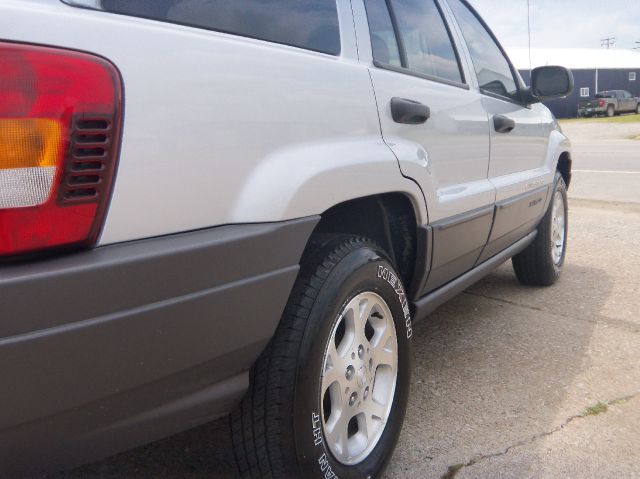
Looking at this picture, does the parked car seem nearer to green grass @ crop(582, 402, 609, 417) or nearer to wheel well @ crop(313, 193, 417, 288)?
wheel well @ crop(313, 193, 417, 288)

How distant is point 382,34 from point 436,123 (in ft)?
1.27

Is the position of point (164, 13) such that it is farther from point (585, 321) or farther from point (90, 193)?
point (585, 321)

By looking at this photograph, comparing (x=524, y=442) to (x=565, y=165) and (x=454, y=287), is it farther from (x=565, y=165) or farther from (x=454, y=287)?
(x=565, y=165)

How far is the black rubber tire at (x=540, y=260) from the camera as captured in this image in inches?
169

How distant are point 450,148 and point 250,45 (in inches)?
48.0

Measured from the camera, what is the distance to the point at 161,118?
4.76 feet

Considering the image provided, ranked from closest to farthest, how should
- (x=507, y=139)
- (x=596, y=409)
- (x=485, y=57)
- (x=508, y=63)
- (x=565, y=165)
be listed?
(x=596, y=409) → (x=507, y=139) → (x=485, y=57) → (x=508, y=63) → (x=565, y=165)

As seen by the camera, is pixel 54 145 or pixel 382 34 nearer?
pixel 54 145

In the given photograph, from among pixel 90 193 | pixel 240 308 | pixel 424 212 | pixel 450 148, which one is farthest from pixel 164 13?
pixel 450 148

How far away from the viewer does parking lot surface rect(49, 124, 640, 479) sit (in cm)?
231

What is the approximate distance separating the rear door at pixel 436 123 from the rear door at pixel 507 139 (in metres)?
0.17

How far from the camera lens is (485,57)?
141 inches

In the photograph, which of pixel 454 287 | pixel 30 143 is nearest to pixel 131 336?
pixel 30 143

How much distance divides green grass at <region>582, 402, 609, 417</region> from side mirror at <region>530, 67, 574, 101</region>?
1.85 meters
